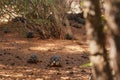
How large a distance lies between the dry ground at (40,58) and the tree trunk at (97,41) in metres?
3.55

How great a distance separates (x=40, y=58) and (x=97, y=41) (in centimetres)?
494

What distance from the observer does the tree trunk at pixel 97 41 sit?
1.33 metres

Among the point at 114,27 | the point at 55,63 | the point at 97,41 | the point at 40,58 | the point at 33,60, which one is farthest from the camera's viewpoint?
the point at 40,58

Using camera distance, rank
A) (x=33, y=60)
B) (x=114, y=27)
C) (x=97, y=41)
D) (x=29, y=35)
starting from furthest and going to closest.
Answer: (x=29, y=35) < (x=33, y=60) < (x=97, y=41) < (x=114, y=27)

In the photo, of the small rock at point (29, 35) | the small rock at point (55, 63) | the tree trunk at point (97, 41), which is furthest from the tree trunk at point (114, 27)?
the small rock at point (29, 35)

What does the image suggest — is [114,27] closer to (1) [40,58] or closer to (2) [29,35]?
(1) [40,58]

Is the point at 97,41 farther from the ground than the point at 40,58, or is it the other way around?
the point at 97,41

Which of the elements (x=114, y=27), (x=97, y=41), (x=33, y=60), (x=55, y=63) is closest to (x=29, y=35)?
(x=33, y=60)

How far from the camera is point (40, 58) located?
6.25 m

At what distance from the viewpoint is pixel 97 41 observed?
4.41ft

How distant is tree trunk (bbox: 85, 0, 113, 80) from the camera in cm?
133

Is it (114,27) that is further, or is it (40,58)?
(40,58)

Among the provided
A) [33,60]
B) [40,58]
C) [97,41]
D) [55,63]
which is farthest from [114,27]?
[40,58]

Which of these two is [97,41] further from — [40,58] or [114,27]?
[40,58]
